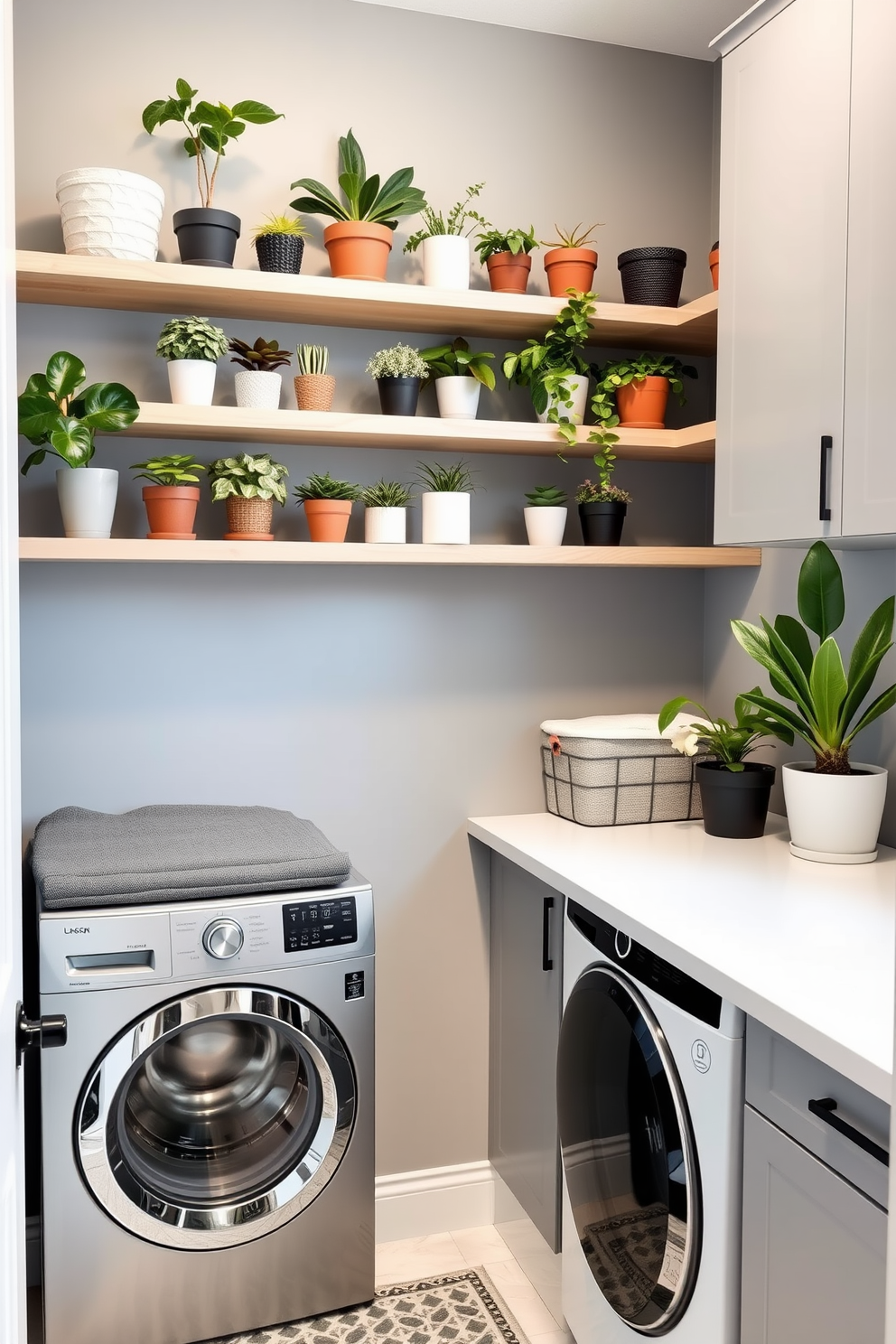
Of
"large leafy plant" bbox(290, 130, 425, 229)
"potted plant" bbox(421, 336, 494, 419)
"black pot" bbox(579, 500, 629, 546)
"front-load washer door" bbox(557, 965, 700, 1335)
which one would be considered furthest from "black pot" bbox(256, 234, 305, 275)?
"front-load washer door" bbox(557, 965, 700, 1335)

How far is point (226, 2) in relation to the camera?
223 cm

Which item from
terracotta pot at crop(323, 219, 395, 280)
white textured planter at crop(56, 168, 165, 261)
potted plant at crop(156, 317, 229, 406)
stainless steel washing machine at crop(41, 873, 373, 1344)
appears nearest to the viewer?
stainless steel washing machine at crop(41, 873, 373, 1344)

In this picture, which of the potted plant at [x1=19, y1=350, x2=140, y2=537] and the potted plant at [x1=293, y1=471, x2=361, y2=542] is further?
the potted plant at [x1=293, y1=471, x2=361, y2=542]

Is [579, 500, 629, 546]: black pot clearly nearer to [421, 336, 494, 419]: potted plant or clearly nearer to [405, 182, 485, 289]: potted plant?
[421, 336, 494, 419]: potted plant

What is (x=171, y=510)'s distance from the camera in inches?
82.2

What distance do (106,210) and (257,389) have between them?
416 millimetres

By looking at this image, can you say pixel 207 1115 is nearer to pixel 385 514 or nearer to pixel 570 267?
pixel 385 514

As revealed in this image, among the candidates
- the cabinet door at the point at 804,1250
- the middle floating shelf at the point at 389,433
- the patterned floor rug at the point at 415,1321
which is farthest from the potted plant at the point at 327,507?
the patterned floor rug at the point at 415,1321

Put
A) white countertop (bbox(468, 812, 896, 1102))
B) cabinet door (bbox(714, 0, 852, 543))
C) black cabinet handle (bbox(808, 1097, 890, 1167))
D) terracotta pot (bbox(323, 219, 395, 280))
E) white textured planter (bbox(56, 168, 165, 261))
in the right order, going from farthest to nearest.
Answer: terracotta pot (bbox(323, 219, 395, 280)) < white textured planter (bbox(56, 168, 165, 261)) < cabinet door (bbox(714, 0, 852, 543)) < white countertop (bbox(468, 812, 896, 1102)) < black cabinet handle (bbox(808, 1097, 890, 1167))

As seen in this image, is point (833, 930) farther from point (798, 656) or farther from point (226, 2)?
point (226, 2)

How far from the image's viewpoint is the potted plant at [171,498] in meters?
2.08

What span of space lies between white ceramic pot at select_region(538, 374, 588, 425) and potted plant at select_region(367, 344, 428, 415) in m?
0.28

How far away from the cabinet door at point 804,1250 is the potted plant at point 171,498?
57.0 inches

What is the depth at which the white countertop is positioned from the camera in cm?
126
